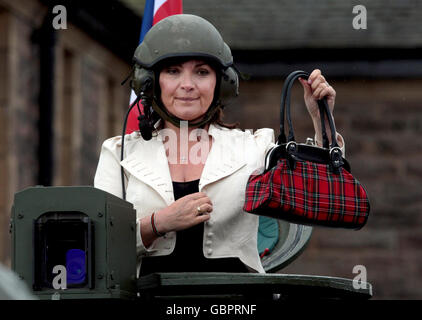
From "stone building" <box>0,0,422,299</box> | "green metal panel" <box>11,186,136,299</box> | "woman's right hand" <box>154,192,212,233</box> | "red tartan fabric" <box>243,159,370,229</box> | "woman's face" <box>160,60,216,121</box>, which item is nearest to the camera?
"green metal panel" <box>11,186,136,299</box>

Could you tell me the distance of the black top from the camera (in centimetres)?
551

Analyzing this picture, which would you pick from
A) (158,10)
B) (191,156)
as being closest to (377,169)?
(158,10)

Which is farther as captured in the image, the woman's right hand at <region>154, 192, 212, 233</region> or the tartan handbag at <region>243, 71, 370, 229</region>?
the woman's right hand at <region>154, 192, 212, 233</region>

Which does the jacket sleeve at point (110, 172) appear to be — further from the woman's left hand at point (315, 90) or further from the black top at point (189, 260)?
the woman's left hand at point (315, 90)

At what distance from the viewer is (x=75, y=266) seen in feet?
16.4

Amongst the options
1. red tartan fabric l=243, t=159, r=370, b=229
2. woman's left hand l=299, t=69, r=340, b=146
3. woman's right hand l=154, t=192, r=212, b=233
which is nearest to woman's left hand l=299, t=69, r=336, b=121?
woman's left hand l=299, t=69, r=340, b=146

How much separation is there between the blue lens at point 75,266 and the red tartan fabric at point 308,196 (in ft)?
1.90

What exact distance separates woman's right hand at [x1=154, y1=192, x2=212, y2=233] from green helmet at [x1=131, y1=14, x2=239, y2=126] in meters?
0.44

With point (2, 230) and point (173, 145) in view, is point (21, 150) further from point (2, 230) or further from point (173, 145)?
point (173, 145)

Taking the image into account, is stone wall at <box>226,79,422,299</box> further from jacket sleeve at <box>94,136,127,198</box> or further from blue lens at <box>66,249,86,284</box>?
blue lens at <box>66,249,86,284</box>

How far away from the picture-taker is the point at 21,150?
542 inches

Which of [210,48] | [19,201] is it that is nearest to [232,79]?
[210,48]

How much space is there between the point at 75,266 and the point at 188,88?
0.93 m
